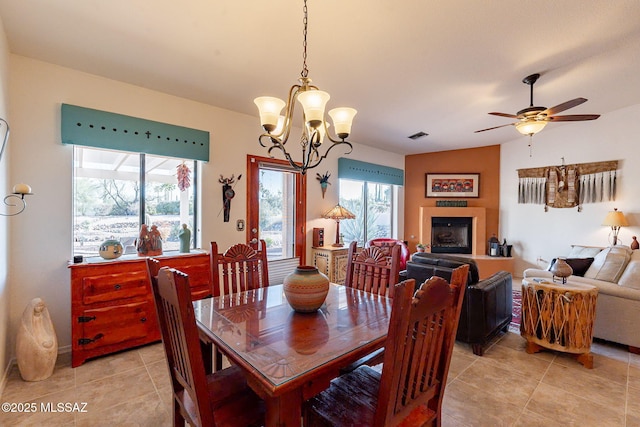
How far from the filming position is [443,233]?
635cm

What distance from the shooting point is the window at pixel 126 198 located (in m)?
2.87

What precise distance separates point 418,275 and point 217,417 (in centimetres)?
230

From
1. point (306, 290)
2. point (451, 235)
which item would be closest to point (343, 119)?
point (306, 290)

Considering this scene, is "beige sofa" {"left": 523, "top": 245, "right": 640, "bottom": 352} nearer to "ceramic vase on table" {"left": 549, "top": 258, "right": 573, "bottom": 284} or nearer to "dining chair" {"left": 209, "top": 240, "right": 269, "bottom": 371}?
"ceramic vase on table" {"left": 549, "top": 258, "right": 573, "bottom": 284}

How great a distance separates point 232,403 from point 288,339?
392mm

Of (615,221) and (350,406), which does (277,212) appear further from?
(615,221)

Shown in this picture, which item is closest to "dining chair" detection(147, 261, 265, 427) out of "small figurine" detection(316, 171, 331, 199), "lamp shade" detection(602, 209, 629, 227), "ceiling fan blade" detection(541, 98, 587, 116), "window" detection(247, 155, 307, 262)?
"window" detection(247, 155, 307, 262)

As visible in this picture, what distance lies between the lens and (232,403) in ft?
4.37

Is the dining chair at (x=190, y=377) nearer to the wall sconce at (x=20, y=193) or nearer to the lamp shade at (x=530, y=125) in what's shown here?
the wall sconce at (x=20, y=193)

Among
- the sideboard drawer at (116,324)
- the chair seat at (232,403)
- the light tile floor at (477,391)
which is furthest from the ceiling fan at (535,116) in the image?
the sideboard drawer at (116,324)

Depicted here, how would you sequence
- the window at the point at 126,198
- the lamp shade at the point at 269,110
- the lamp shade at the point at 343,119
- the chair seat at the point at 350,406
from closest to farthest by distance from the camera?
the chair seat at the point at 350,406
the lamp shade at the point at 269,110
the lamp shade at the point at 343,119
the window at the point at 126,198

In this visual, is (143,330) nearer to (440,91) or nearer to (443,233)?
(440,91)

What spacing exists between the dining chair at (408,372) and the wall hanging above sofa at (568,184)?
5.18 meters

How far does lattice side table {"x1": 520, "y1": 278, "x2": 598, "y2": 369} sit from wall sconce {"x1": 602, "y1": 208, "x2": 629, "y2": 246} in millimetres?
2488
